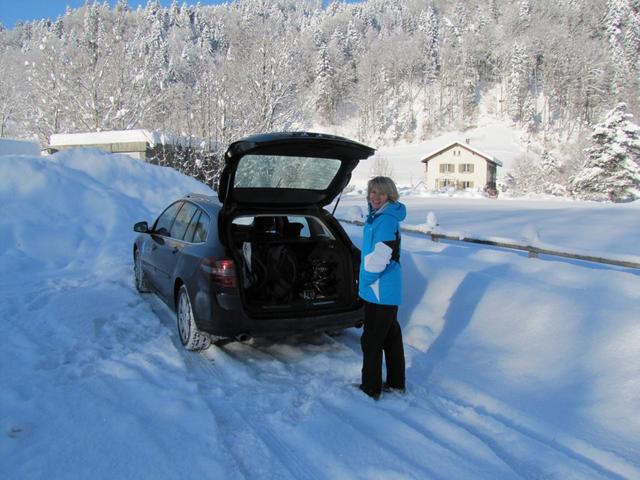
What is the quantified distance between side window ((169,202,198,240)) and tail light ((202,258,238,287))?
1190mm

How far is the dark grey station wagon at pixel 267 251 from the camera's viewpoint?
4410 millimetres

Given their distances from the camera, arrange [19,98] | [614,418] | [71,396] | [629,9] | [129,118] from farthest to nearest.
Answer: [629,9], [19,98], [129,118], [71,396], [614,418]

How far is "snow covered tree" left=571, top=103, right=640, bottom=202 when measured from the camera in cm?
4053

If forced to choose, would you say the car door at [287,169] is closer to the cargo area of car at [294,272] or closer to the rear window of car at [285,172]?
the rear window of car at [285,172]

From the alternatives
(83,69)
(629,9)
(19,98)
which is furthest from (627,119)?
(629,9)

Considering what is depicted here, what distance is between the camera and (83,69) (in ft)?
111

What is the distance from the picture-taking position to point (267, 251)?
16.9ft

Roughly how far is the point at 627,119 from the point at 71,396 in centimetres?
4817

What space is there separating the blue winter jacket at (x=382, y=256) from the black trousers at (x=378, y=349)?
0.10m

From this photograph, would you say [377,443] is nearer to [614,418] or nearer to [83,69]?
[614,418]

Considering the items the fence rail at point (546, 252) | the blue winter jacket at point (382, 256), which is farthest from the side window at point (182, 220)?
the fence rail at point (546, 252)

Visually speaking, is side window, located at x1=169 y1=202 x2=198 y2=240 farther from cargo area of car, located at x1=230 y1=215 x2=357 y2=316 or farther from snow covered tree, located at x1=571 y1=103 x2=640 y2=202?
snow covered tree, located at x1=571 y1=103 x2=640 y2=202

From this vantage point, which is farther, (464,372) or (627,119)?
(627,119)

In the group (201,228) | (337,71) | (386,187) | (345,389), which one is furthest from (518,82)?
(345,389)
